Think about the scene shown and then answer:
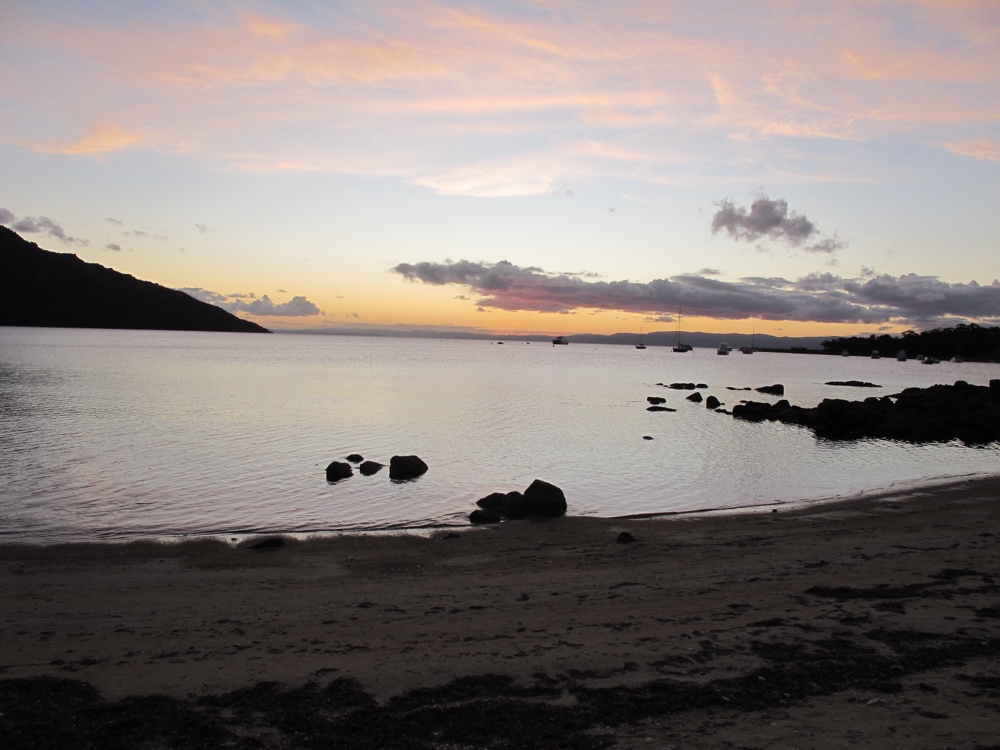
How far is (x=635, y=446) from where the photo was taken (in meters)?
31.7

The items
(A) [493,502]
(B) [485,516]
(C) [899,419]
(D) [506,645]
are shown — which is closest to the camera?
(D) [506,645]

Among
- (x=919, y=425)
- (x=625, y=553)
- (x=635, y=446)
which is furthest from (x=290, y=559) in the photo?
(x=919, y=425)

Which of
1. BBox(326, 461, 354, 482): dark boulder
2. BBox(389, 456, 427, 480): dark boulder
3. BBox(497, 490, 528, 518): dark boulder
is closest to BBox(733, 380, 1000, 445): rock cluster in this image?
BBox(389, 456, 427, 480): dark boulder

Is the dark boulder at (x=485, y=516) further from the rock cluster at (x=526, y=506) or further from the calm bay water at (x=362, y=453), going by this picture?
the calm bay water at (x=362, y=453)

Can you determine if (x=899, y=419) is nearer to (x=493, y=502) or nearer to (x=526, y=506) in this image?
(x=526, y=506)

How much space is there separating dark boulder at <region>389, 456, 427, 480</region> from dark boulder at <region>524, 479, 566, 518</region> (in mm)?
6248

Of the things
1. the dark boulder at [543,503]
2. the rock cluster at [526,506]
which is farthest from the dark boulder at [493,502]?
the dark boulder at [543,503]

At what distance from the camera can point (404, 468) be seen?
73.9ft

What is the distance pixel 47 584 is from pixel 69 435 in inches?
866

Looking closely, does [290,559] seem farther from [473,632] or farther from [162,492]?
[162,492]

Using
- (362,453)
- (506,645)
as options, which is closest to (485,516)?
(506,645)

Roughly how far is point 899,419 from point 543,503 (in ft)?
99.1

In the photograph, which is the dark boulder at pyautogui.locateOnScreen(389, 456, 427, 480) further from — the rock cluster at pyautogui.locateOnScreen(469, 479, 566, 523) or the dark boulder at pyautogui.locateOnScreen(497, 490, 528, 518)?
the dark boulder at pyautogui.locateOnScreen(497, 490, 528, 518)

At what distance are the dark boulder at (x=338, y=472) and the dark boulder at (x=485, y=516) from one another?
645 centimetres
